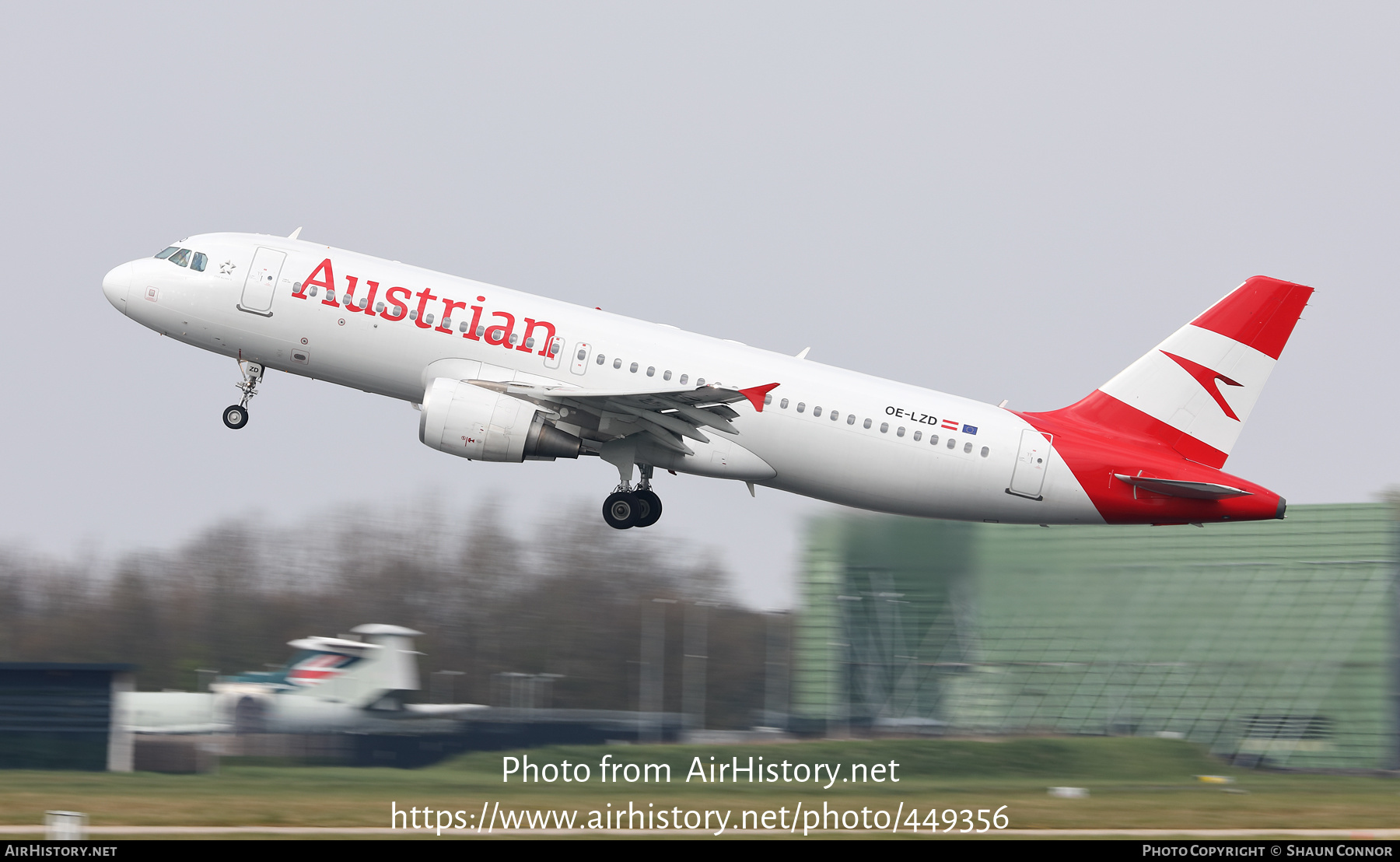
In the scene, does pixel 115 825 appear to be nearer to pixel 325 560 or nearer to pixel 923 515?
pixel 923 515

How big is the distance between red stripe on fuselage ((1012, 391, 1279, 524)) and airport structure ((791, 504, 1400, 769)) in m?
8.32

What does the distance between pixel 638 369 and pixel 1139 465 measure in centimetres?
1107

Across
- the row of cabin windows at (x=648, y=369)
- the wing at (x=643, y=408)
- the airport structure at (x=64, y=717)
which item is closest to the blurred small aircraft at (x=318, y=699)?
the airport structure at (x=64, y=717)

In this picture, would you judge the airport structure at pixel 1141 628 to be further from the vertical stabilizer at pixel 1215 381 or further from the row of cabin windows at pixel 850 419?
the row of cabin windows at pixel 850 419

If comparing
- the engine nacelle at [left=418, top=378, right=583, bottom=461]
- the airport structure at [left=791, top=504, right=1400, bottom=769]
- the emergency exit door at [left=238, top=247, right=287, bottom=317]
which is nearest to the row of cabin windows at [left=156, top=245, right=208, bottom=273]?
the emergency exit door at [left=238, top=247, right=287, bottom=317]

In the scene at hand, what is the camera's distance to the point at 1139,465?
33719mm

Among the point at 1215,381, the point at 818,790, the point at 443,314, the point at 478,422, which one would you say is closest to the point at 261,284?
the point at 443,314

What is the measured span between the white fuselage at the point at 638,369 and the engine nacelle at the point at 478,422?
947 mm

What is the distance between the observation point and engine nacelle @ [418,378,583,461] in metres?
31.5

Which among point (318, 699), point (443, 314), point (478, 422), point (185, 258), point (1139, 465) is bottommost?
point (318, 699)

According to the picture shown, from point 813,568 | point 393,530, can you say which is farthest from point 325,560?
point 813,568

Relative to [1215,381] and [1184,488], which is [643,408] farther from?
[1215,381]

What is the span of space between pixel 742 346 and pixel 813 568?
1514cm

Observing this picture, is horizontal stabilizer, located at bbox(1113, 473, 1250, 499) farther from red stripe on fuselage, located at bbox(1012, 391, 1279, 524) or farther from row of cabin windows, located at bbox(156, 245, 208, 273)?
row of cabin windows, located at bbox(156, 245, 208, 273)
